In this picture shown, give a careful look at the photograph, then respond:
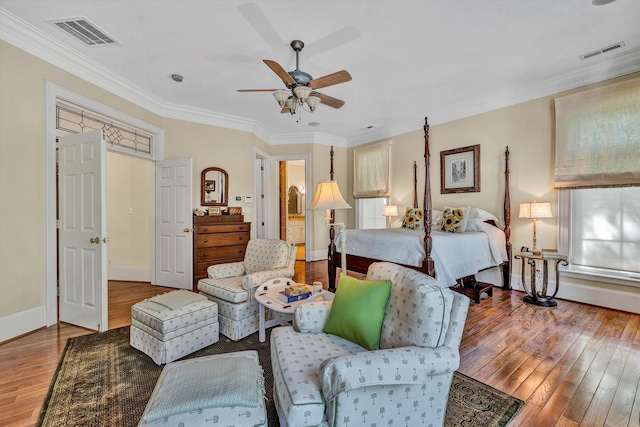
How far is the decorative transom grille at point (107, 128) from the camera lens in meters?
3.15

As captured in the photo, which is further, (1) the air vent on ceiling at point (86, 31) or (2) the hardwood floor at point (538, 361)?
(1) the air vent on ceiling at point (86, 31)

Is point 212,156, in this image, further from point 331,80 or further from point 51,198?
point 331,80

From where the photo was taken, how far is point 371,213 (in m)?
6.42

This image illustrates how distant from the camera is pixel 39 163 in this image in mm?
2826

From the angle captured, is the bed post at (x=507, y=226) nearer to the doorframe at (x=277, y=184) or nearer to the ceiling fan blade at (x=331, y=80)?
the ceiling fan blade at (x=331, y=80)

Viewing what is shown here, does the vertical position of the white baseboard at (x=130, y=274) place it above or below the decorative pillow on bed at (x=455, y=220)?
below

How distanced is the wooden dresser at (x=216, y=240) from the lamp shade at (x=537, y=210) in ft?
13.6

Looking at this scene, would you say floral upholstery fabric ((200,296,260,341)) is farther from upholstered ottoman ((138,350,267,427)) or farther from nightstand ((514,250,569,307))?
nightstand ((514,250,569,307))

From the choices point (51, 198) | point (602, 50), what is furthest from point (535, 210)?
point (51, 198)

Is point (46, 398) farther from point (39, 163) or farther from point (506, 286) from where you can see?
point (506, 286)

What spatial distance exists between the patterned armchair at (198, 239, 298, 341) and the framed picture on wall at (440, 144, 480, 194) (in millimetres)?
3188

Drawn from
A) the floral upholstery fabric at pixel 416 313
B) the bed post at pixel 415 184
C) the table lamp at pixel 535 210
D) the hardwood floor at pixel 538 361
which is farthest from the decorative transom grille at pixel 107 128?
the table lamp at pixel 535 210

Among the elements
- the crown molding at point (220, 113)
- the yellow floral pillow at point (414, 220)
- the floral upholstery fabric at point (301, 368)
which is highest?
the crown molding at point (220, 113)

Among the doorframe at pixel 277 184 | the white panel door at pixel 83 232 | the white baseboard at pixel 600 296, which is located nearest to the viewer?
the white panel door at pixel 83 232
